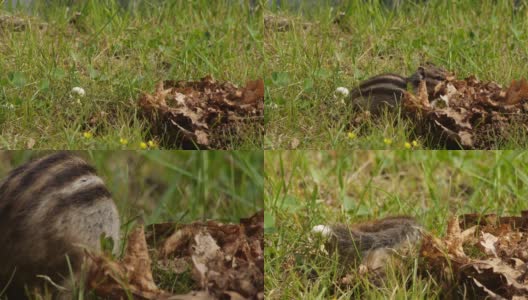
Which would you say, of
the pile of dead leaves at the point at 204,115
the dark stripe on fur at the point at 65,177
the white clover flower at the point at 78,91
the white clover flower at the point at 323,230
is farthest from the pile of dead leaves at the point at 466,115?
the dark stripe on fur at the point at 65,177

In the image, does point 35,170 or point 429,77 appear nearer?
point 35,170

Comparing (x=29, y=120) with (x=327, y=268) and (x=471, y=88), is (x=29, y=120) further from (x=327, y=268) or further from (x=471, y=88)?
(x=471, y=88)

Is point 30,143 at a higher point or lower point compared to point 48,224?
lower

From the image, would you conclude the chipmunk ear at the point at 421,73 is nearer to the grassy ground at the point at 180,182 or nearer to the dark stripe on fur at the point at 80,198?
the grassy ground at the point at 180,182

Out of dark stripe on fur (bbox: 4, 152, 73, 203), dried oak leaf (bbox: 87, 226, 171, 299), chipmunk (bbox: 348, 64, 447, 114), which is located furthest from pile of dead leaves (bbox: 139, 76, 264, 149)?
dried oak leaf (bbox: 87, 226, 171, 299)

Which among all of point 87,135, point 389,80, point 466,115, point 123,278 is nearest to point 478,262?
point 123,278

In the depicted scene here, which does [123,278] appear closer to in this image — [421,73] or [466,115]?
[466,115]

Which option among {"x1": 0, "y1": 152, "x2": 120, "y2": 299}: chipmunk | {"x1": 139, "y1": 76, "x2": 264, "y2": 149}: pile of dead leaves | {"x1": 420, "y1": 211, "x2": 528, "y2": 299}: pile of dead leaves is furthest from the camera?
{"x1": 139, "y1": 76, "x2": 264, "y2": 149}: pile of dead leaves

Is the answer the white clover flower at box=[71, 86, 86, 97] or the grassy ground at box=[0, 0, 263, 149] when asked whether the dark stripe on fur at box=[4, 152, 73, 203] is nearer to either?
the grassy ground at box=[0, 0, 263, 149]
